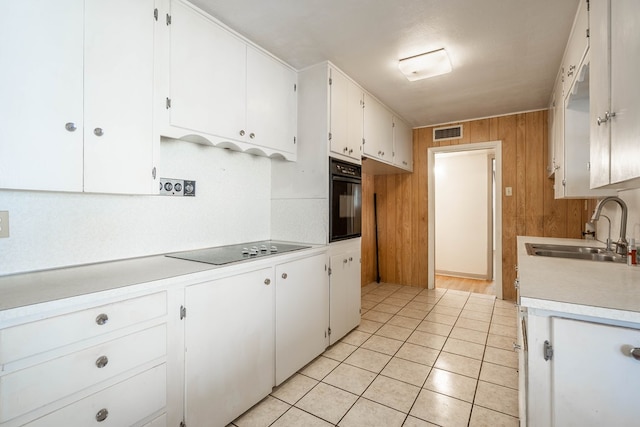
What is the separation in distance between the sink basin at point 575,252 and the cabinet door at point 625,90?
1123mm

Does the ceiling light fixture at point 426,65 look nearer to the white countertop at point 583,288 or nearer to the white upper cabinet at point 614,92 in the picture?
the white upper cabinet at point 614,92

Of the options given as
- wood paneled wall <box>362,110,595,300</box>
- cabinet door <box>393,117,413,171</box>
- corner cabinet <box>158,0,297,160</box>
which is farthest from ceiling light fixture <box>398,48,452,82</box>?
wood paneled wall <box>362,110,595,300</box>

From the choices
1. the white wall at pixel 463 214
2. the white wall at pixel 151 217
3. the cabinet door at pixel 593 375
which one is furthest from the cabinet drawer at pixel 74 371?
the white wall at pixel 463 214

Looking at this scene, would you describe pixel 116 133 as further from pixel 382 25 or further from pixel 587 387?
pixel 587 387

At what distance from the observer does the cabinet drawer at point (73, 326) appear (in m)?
0.90

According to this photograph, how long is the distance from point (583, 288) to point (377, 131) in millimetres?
2495

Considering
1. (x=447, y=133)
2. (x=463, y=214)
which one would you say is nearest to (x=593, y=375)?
(x=447, y=133)

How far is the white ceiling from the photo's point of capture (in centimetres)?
176

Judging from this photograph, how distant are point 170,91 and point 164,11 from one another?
16.7 inches

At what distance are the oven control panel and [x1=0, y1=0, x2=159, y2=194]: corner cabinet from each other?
35 centimetres

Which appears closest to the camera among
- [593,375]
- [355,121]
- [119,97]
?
[593,375]

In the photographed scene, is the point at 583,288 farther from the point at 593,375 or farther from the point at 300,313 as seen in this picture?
the point at 300,313

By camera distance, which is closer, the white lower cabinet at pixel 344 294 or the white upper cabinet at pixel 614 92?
the white upper cabinet at pixel 614 92

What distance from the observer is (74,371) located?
40.2 inches
